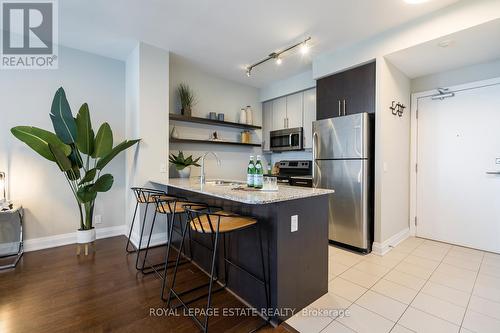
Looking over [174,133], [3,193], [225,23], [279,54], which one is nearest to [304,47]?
[279,54]

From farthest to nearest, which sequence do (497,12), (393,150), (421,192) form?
1. (421,192)
2. (393,150)
3. (497,12)

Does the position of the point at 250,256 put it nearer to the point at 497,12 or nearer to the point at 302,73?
the point at 497,12

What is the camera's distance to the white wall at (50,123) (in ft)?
9.61

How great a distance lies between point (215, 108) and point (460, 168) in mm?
3961

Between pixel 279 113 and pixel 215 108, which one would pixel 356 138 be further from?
pixel 215 108

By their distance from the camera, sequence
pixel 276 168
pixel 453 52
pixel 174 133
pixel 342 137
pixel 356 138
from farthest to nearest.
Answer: pixel 276 168 < pixel 174 133 < pixel 342 137 < pixel 356 138 < pixel 453 52

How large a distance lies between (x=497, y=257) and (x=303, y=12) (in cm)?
378

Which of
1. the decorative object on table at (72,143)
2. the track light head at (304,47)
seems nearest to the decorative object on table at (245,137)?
A: the track light head at (304,47)

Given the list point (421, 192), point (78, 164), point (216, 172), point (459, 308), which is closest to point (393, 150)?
point (421, 192)

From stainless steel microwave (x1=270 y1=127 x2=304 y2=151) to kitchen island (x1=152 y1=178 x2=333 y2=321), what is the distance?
91.9 inches

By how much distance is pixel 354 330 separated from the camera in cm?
163

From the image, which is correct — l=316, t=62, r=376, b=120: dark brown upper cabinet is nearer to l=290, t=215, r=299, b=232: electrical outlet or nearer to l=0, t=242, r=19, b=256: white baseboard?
l=290, t=215, r=299, b=232: electrical outlet

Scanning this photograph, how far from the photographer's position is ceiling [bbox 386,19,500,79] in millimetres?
2391

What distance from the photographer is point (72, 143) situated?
2.79m
